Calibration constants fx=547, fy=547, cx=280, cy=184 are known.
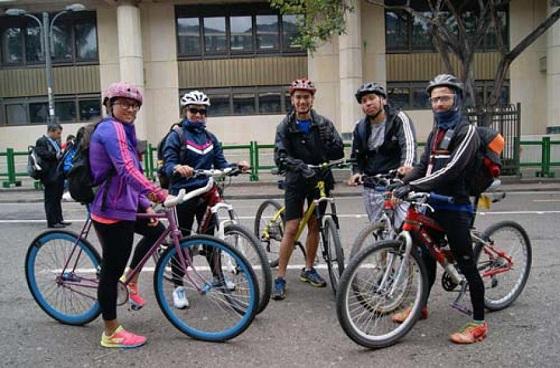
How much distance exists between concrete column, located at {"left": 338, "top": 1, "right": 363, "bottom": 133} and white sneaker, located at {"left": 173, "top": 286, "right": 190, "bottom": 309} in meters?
17.1

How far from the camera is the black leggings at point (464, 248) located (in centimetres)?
397

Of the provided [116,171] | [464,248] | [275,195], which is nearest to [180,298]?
[116,171]

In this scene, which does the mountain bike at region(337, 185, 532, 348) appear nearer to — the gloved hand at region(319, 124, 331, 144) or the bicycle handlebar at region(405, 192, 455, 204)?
the bicycle handlebar at region(405, 192, 455, 204)

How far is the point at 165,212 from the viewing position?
4.22 m

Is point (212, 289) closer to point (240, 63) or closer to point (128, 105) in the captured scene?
point (128, 105)

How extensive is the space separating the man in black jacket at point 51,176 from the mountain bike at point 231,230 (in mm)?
5469

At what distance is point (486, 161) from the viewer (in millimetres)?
3975

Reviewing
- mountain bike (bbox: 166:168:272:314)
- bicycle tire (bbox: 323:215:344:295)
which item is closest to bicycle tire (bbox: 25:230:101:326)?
mountain bike (bbox: 166:168:272:314)

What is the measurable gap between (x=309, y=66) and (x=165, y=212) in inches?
748

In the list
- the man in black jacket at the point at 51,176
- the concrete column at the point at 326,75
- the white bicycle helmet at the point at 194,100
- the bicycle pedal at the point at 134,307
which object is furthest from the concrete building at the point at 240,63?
the bicycle pedal at the point at 134,307

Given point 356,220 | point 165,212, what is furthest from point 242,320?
point 356,220

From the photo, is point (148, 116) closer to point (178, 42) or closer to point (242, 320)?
point (178, 42)

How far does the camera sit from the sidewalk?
15.1 m

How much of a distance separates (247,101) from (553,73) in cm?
1231
